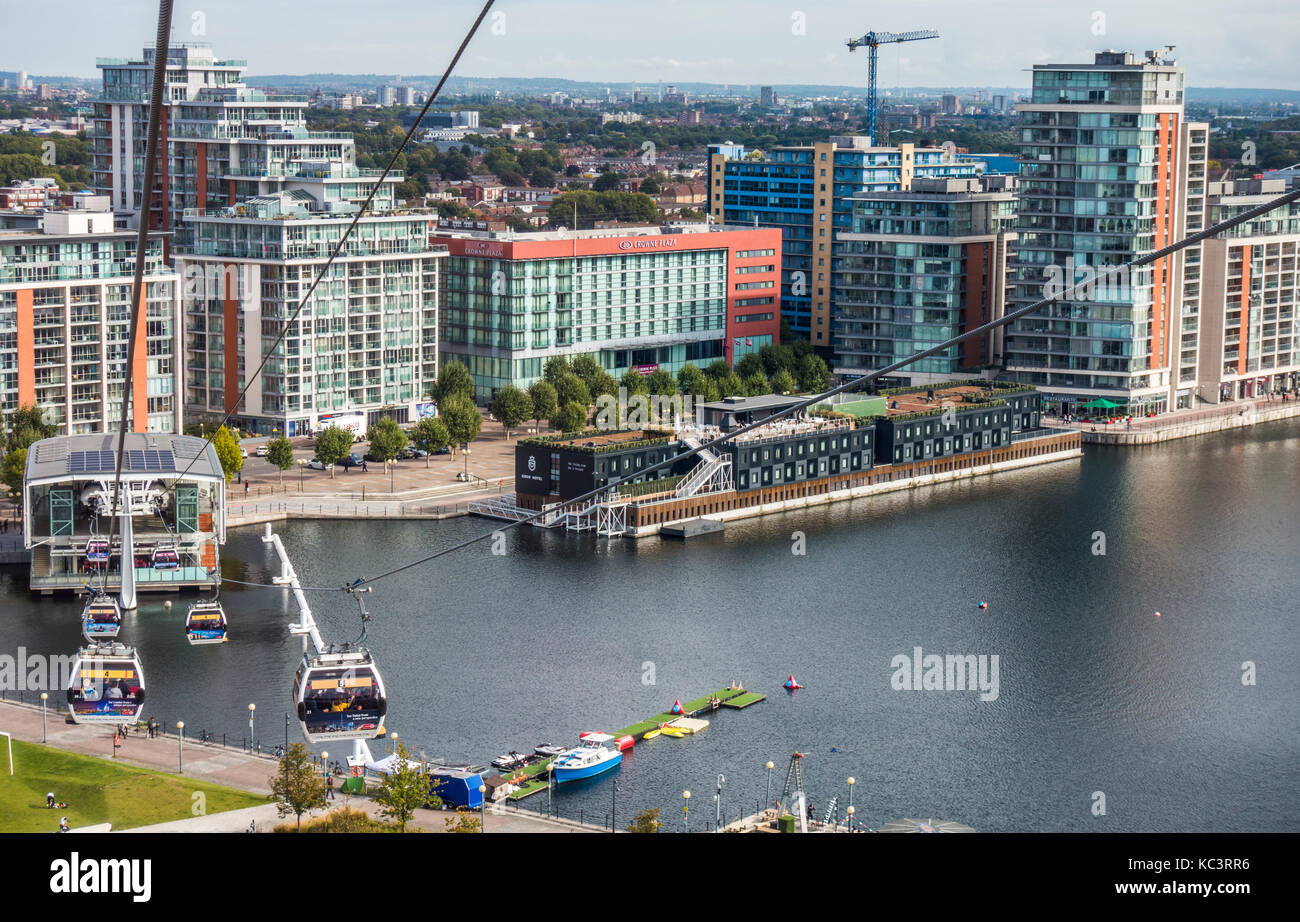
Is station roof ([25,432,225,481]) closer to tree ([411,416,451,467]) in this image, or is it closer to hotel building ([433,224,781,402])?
tree ([411,416,451,467])

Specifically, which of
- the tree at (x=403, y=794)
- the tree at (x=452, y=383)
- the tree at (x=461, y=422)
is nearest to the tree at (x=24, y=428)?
the tree at (x=461, y=422)

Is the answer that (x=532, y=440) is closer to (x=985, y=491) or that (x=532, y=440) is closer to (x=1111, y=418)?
(x=985, y=491)

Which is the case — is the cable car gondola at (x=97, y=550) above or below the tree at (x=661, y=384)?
below

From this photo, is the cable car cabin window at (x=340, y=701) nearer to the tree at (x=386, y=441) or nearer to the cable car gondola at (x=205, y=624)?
the cable car gondola at (x=205, y=624)

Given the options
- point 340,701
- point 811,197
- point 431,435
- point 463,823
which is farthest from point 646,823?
point 811,197
